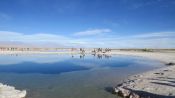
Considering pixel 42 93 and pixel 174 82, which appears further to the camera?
pixel 174 82

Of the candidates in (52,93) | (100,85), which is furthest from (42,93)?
(100,85)

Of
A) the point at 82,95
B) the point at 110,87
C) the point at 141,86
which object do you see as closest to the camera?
the point at 82,95

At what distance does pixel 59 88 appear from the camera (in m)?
20.3

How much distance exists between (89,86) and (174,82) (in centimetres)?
737

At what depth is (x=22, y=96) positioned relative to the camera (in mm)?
17000

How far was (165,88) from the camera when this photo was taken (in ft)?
59.2

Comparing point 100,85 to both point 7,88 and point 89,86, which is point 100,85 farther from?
point 7,88

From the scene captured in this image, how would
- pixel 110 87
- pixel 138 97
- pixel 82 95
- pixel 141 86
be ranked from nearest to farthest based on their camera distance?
pixel 138 97
pixel 82 95
pixel 141 86
pixel 110 87

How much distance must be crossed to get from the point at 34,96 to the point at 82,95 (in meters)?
3.55

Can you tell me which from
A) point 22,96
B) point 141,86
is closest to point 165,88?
point 141,86

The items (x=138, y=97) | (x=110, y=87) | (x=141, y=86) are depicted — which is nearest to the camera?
(x=138, y=97)

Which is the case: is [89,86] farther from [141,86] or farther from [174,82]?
[174,82]

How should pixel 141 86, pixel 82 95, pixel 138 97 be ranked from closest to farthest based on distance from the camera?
pixel 138 97
pixel 82 95
pixel 141 86

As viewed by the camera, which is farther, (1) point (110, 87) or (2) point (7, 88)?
(1) point (110, 87)
